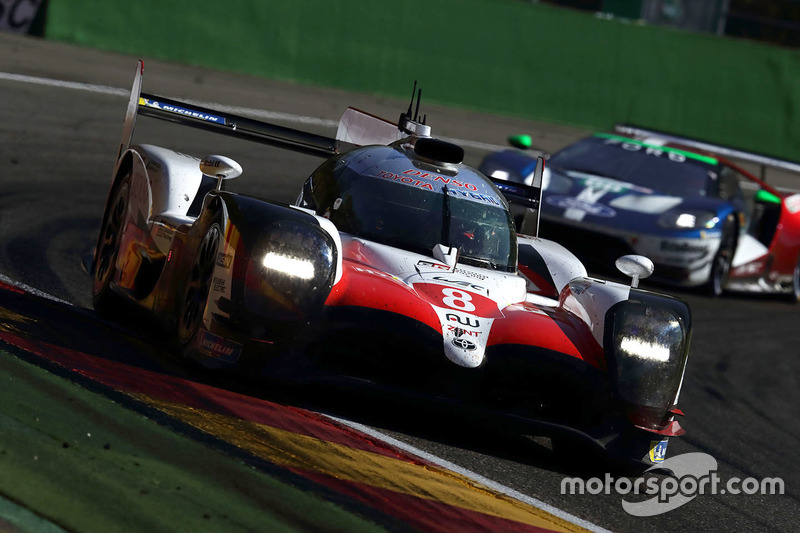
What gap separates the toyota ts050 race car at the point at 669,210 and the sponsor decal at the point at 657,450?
19.7ft

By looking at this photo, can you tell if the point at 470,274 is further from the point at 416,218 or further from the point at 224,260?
the point at 224,260

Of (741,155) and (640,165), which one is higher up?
(741,155)

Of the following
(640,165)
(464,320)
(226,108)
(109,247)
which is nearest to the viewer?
(464,320)

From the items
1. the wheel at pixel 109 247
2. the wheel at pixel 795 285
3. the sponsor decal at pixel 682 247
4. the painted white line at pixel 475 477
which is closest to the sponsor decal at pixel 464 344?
the painted white line at pixel 475 477

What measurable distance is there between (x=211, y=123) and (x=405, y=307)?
8.25 feet

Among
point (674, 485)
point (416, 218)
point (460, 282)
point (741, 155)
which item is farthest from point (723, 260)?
point (460, 282)

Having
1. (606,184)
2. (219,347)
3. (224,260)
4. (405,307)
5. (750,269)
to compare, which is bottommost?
(750,269)

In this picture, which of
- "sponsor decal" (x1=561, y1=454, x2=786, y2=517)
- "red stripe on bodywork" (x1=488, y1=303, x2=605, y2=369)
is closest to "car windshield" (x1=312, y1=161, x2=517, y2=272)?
"red stripe on bodywork" (x1=488, y1=303, x2=605, y2=369)

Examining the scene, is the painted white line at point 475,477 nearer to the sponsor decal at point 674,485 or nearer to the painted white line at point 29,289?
the sponsor decal at point 674,485

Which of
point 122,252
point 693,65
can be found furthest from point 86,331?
point 693,65

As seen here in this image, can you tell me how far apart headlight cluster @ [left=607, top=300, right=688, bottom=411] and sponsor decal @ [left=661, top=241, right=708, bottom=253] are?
240 inches

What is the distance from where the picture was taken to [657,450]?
19.0 feet

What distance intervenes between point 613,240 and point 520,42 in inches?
366

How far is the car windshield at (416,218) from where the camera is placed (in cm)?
652
